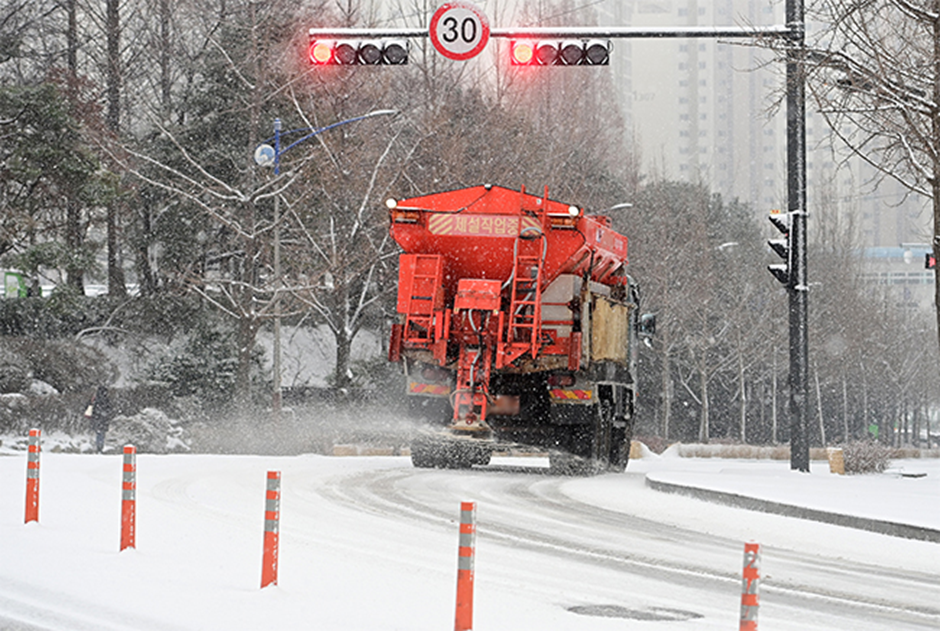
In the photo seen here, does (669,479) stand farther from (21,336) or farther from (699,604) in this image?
(21,336)

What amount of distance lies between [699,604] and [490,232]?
33.8 ft

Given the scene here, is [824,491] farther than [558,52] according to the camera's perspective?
Yes

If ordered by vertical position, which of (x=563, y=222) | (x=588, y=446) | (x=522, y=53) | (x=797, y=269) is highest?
(x=522, y=53)

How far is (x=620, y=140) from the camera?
71625 mm

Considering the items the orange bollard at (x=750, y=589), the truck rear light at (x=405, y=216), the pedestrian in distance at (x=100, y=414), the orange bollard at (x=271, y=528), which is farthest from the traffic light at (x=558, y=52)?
the pedestrian in distance at (x=100, y=414)

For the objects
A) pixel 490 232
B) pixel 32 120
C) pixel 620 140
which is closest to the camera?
pixel 490 232

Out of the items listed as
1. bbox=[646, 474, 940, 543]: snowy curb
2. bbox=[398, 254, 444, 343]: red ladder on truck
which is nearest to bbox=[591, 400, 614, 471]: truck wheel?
bbox=[646, 474, 940, 543]: snowy curb

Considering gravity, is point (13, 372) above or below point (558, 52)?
below

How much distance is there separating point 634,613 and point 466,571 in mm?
1968

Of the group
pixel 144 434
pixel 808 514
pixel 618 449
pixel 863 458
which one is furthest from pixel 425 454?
pixel 144 434

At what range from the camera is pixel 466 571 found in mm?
6891

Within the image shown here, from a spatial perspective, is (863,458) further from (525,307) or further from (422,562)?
(422,562)

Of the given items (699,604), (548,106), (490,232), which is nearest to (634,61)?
(548,106)

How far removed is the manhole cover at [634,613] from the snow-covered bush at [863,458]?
1374 cm
